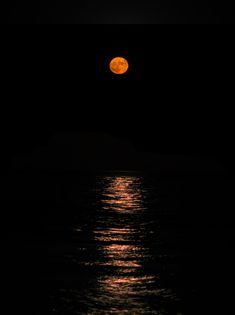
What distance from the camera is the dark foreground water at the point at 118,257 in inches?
147

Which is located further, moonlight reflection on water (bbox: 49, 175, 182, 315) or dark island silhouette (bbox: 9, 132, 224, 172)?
dark island silhouette (bbox: 9, 132, 224, 172)

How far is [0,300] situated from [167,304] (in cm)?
108

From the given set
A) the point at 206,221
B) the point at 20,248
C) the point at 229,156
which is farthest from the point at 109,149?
the point at 20,248

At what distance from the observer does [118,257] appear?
5156mm

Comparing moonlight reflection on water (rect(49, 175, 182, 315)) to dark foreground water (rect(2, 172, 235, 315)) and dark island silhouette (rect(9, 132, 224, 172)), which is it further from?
dark island silhouette (rect(9, 132, 224, 172))

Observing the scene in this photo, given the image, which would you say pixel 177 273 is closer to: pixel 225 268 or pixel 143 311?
pixel 225 268

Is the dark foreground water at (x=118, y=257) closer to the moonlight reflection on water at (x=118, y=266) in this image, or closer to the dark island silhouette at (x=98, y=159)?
the moonlight reflection on water at (x=118, y=266)

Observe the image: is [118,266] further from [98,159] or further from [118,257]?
[98,159]

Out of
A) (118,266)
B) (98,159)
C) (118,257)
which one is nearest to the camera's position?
(118,266)

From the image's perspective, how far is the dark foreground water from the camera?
374 cm

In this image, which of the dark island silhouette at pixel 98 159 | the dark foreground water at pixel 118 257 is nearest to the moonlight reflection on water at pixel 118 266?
the dark foreground water at pixel 118 257

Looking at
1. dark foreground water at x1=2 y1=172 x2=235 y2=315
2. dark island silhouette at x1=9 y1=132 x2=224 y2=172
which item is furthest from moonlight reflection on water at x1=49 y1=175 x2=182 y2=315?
dark island silhouette at x1=9 y1=132 x2=224 y2=172

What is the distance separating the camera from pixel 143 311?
138 inches

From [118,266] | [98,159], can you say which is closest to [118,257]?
[118,266]
